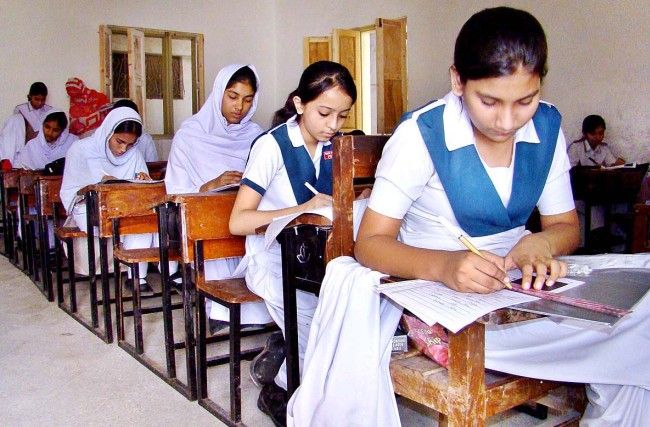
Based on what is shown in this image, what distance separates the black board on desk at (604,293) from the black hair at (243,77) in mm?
2420

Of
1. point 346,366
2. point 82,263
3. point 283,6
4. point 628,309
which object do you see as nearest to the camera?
point 628,309

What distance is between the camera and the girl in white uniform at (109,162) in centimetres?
410

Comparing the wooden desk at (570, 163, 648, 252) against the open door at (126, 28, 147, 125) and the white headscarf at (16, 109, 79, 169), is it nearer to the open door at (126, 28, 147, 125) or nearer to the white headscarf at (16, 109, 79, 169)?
the white headscarf at (16, 109, 79, 169)

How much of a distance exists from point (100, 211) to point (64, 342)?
0.68 m

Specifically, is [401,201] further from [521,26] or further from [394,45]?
[394,45]

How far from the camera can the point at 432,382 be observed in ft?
4.10

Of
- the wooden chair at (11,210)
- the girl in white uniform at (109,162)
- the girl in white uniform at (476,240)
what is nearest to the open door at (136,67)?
the wooden chair at (11,210)

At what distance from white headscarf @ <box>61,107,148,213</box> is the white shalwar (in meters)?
3.04

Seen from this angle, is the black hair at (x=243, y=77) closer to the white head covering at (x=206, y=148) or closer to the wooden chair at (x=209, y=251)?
the white head covering at (x=206, y=148)

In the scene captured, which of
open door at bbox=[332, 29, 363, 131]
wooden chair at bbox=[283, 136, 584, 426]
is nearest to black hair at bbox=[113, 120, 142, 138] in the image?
wooden chair at bbox=[283, 136, 584, 426]

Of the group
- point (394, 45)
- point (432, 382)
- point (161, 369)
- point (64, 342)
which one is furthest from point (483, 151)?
point (394, 45)

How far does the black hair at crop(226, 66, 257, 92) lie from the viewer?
11.1 feet

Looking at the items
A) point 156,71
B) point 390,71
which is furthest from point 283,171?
point 156,71

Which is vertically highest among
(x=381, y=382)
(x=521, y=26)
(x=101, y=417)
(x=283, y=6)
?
(x=283, y=6)
